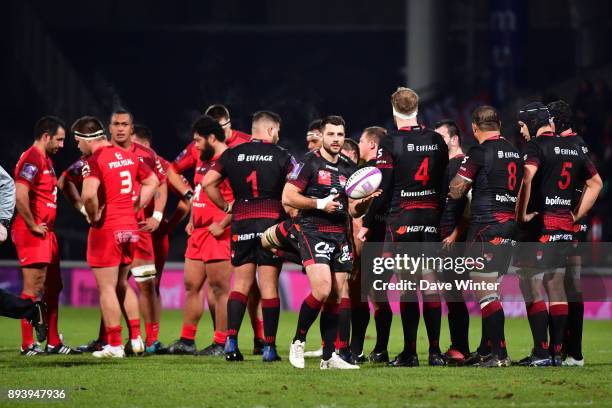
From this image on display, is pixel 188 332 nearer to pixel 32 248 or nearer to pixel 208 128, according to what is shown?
pixel 32 248

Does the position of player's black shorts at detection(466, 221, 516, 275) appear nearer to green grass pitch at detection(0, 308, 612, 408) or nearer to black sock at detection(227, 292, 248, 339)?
green grass pitch at detection(0, 308, 612, 408)

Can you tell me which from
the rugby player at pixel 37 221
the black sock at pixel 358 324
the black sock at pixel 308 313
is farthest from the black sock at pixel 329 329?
the rugby player at pixel 37 221

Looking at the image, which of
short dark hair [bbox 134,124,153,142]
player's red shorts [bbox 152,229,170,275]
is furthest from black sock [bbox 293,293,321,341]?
short dark hair [bbox 134,124,153,142]

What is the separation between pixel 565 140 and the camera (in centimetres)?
1009

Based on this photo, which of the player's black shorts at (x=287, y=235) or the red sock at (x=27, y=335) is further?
the red sock at (x=27, y=335)

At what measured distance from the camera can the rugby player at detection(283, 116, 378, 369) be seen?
31.0 ft

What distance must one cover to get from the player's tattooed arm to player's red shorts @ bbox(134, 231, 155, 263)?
3254 mm

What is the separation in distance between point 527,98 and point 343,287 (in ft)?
46.5

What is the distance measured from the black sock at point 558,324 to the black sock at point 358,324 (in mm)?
1686

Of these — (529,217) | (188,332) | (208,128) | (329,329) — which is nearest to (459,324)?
(529,217)

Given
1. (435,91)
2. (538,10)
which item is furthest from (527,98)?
(538,10)

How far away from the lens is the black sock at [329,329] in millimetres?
9539

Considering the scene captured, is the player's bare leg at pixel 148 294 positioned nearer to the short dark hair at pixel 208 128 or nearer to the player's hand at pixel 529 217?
the short dark hair at pixel 208 128

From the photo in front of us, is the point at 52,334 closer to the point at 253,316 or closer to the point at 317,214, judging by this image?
the point at 253,316
